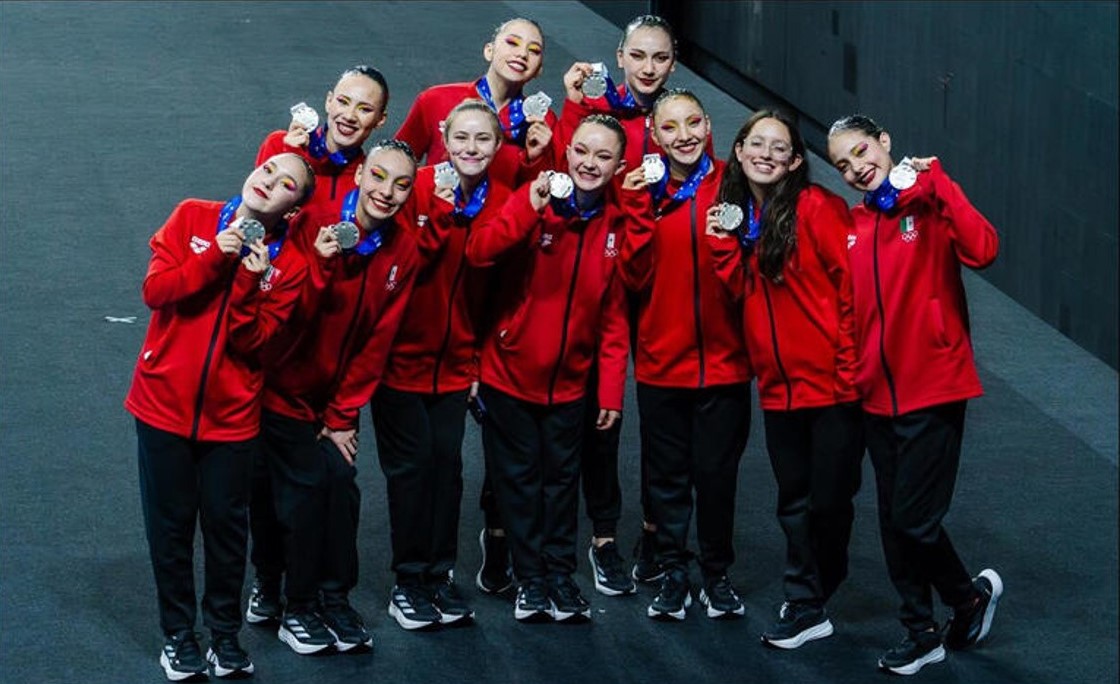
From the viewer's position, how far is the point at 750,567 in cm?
662

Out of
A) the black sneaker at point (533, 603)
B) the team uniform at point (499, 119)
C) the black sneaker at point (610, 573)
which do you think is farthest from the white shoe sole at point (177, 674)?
the team uniform at point (499, 119)

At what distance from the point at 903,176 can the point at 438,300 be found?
130 centimetres

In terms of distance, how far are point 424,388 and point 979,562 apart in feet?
5.80

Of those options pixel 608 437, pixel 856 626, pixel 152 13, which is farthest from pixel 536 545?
pixel 152 13

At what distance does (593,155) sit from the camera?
5.90m

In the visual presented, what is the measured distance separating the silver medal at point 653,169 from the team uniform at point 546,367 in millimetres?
159

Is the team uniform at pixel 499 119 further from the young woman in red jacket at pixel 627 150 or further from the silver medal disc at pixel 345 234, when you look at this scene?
the silver medal disc at pixel 345 234

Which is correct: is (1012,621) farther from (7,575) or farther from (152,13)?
(152,13)

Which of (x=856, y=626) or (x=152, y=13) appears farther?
(x=152, y=13)

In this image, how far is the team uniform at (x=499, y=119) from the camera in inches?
253

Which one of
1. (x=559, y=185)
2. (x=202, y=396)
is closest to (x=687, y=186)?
(x=559, y=185)

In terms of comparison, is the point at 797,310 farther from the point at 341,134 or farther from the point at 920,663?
the point at 341,134

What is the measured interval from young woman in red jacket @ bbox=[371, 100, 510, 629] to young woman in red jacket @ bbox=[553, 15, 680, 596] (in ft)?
1.44

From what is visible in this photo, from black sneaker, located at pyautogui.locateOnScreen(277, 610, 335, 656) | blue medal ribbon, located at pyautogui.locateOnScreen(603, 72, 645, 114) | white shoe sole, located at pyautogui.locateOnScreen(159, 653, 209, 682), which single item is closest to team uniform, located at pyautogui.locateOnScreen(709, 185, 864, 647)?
blue medal ribbon, located at pyautogui.locateOnScreen(603, 72, 645, 114)
